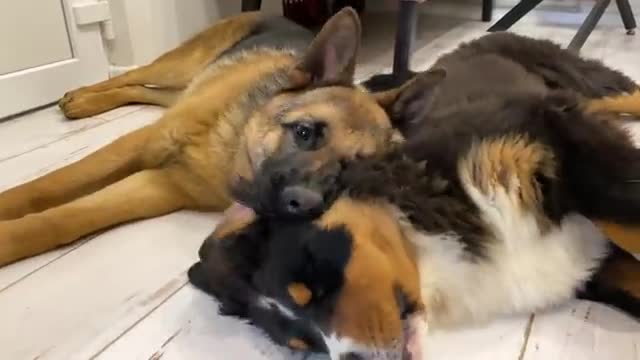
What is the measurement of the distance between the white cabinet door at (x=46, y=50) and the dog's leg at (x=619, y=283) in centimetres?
197

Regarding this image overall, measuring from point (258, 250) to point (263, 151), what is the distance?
40 cm

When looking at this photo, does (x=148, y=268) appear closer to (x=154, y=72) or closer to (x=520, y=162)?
(x=520, y=162)

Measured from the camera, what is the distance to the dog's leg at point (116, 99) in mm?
2340

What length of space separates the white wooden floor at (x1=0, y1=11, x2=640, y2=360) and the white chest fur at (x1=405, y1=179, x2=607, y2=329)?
0.13ft

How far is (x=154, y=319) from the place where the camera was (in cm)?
122

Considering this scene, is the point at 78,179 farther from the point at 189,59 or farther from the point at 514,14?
the point at 514,14

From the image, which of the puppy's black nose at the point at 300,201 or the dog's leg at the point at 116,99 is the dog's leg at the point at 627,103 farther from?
the dog's leg at the point at 116,99

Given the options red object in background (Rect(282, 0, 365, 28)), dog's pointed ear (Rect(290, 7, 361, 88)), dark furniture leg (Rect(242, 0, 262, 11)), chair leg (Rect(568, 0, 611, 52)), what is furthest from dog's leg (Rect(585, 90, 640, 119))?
red object in background (Rect(282, 0, 365, 28))

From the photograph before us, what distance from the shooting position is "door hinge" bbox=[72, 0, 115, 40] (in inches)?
102

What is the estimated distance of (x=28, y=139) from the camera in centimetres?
216

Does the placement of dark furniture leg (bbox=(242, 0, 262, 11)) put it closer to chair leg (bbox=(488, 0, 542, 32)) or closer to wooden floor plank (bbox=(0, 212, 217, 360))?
chair leg (bbox=(488, 0, 542, 32))

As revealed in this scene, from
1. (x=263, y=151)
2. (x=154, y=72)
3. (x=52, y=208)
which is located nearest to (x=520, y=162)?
(x=263, y=151)

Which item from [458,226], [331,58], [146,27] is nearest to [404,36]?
[331,58]

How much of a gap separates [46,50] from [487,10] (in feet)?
8.92
